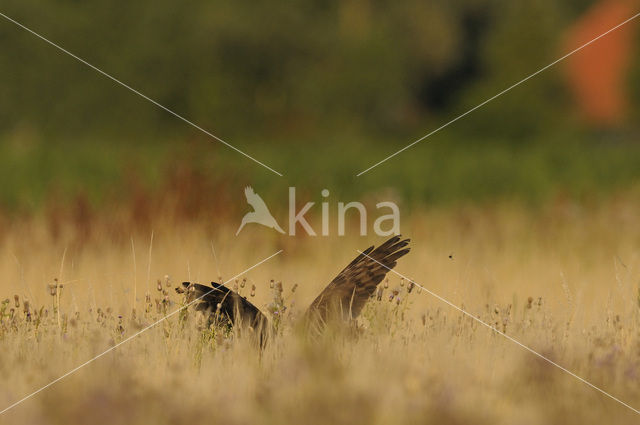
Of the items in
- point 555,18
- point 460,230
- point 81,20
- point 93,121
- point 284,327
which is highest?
point 555,18

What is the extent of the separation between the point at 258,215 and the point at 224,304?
13.7 ft

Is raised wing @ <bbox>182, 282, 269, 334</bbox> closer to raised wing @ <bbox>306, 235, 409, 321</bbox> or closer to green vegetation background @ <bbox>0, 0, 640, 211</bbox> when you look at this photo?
raised wing @ <bbox>306, 235, 409, 321</bbox>

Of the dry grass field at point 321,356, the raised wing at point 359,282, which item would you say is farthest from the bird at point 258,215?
the raised wing at point 359,282

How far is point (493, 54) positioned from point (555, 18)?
343cm

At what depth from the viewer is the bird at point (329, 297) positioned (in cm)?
402

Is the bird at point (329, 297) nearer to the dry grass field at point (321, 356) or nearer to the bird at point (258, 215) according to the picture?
the dry grass field at point (321, 356)

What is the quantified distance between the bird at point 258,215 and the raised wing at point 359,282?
11.2 ft

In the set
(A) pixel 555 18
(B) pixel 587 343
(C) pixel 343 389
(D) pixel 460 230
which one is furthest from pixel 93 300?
(A) pixel 555 18

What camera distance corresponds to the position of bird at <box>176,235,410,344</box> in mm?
4023

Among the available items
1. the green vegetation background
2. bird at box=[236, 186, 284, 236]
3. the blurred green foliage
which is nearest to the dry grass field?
bird at box=[236, 186, 284, 236]

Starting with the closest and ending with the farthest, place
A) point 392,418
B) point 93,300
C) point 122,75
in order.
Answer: point 392,418, point 93,300, point 122,75

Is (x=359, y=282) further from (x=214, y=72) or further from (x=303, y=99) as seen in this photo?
(x=303, y=99)

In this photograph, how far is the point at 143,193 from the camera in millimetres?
8117

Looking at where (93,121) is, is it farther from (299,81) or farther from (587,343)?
(587,343)
